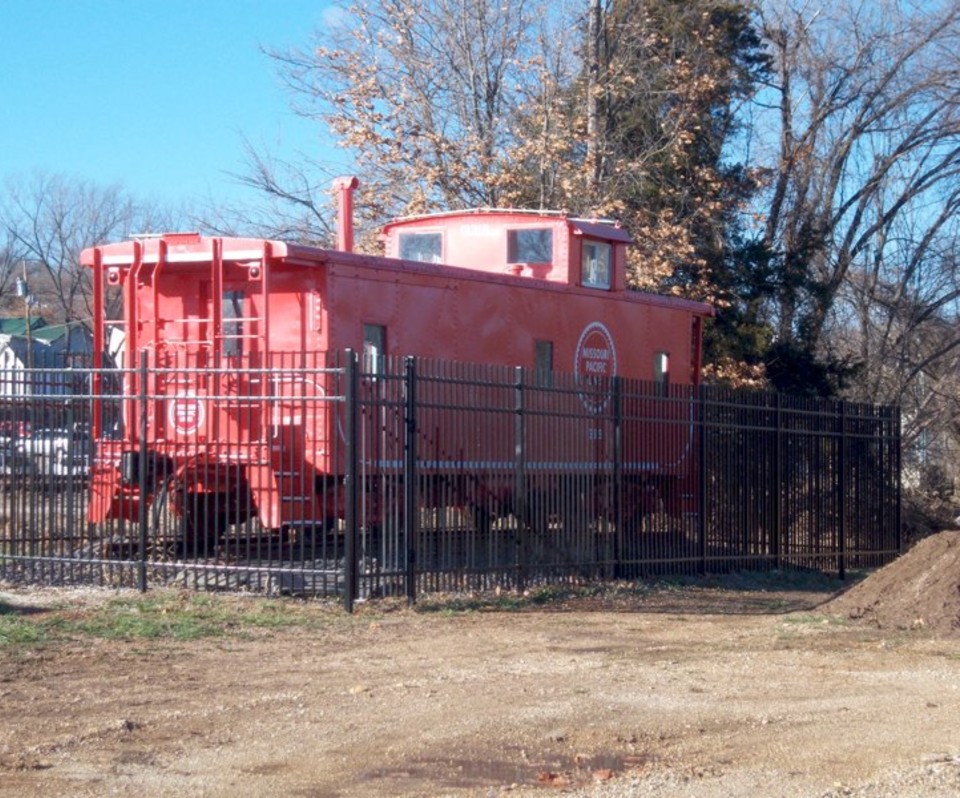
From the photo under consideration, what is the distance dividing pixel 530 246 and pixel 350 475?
6.55 m

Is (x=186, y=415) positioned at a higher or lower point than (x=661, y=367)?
lower

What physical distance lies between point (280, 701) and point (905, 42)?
3003 centimetres

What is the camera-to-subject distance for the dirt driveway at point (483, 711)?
675cm

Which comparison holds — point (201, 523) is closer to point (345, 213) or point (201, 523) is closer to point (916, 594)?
point (345, 213)

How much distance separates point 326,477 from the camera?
12594 mm

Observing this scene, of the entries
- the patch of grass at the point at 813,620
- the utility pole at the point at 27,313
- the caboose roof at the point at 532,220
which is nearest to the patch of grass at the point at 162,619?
the utility pole at the point at 27,313

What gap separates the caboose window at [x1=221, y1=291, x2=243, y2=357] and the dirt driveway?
3097mm

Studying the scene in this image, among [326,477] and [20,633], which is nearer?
[20,633]

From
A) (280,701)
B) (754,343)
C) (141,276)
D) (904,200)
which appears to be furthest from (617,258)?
(904,200)

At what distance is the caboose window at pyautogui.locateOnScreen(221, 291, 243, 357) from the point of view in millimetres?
14212

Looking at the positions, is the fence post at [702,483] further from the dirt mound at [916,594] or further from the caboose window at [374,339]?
the caboose window at [374,339]

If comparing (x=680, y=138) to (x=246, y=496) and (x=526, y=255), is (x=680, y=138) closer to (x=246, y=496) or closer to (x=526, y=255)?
(x=526, y=255)

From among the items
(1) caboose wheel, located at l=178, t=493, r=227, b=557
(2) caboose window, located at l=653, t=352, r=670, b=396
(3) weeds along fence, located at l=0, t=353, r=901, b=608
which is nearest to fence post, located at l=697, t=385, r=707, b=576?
(3) weeds along fence, located at l=0, t=353, r=901, b=608

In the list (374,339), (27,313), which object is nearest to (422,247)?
(374,339)
